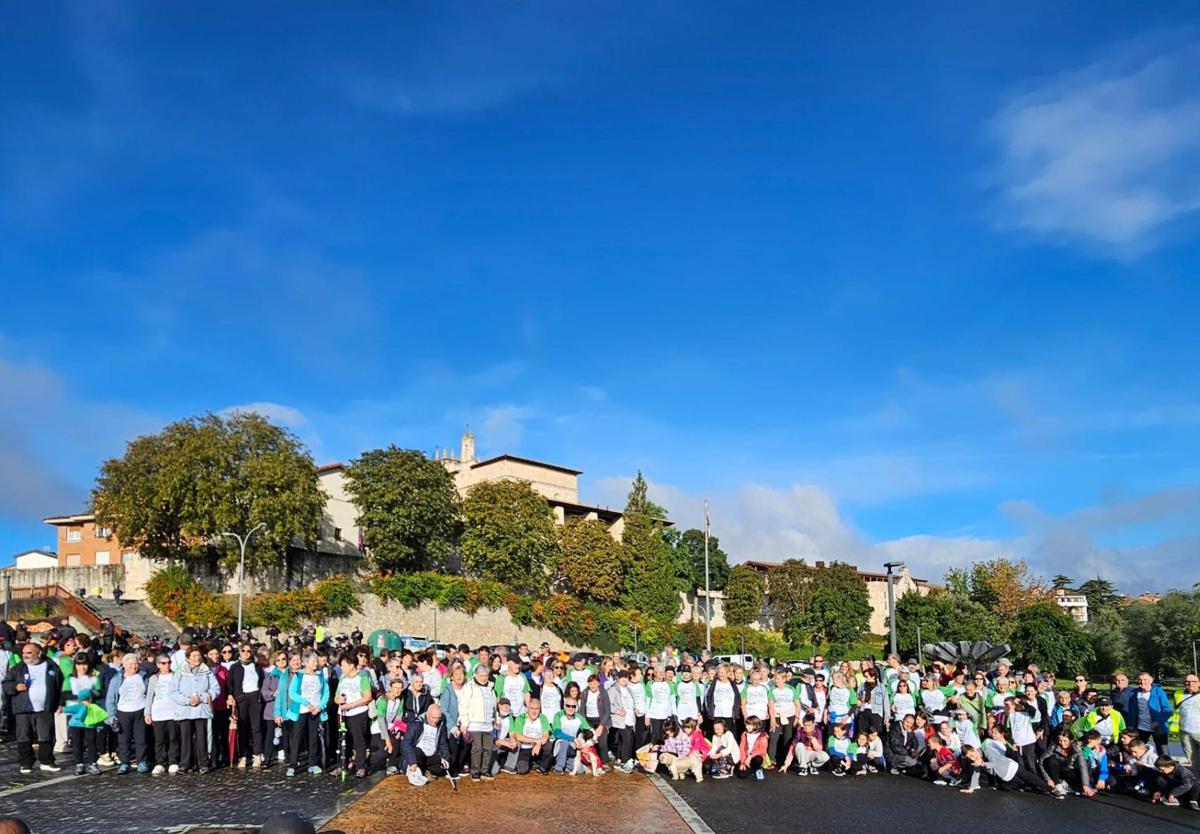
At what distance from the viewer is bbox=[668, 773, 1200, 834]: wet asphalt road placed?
11016 millimetres

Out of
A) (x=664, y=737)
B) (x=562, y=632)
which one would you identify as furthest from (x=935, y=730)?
(x=562, y=632)

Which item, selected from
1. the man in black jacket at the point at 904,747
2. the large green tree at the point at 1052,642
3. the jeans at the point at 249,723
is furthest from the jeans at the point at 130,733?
the large green tree at the point at 1052,642

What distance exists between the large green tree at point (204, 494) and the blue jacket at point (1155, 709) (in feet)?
131

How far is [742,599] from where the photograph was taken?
77.5m

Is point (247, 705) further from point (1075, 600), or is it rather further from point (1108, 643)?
point (1075, 600)

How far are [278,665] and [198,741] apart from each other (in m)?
1.49

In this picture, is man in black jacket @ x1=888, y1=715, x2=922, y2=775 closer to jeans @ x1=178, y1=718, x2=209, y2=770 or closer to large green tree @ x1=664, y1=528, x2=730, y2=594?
jeans @ x1=178, y1=718, x2=209, y2=770

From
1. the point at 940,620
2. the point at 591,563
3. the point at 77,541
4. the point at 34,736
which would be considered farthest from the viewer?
the point at 940,620

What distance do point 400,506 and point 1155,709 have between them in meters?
47.2

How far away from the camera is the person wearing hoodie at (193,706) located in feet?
44.2

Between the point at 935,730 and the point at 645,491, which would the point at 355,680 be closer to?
the point at 935,730

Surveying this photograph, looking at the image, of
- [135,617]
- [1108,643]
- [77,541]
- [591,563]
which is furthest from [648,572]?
[77,541]

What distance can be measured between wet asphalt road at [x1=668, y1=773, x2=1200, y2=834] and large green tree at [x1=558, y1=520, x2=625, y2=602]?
51169mm

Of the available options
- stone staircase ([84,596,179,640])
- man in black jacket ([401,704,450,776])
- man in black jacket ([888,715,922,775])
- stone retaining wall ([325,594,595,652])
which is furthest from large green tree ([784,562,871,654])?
man in black jacket ([401,704,450,776])
